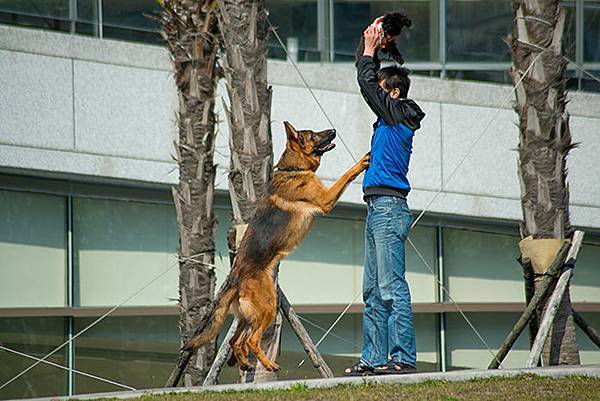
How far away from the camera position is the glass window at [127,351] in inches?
635

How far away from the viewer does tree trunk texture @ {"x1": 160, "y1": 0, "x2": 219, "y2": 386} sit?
12.9 metres

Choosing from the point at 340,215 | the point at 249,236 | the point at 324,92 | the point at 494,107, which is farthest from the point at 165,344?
the point at 249,236

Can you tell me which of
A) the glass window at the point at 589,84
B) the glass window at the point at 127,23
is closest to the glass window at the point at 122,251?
the glass window at the point at 127,23

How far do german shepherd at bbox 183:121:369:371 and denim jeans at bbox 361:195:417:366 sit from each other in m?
0.61

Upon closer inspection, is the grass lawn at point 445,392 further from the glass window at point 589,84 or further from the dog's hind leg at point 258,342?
the glass window at point 589,84

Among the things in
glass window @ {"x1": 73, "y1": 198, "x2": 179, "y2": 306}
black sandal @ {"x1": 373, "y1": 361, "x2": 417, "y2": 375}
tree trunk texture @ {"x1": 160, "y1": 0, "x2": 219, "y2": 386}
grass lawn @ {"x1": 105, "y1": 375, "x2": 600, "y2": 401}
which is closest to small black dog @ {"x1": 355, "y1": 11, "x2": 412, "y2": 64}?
black sandal @ {"x1": 373, "y1": 361, "x2": 417, "y2": 375}

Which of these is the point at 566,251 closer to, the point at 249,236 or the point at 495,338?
the point at 249,236

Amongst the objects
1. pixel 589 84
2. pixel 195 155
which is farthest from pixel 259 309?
pixel 589 84

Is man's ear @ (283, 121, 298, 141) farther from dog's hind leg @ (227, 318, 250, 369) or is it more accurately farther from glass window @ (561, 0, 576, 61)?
glass window @ (561, 0, 576, 61)

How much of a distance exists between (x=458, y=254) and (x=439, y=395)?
10.1 meters

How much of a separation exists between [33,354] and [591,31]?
944 cm

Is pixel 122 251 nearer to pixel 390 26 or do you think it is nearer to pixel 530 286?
pixel 530 286

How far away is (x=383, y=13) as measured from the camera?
56.0ft

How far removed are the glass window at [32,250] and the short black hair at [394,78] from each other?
8.39 m
